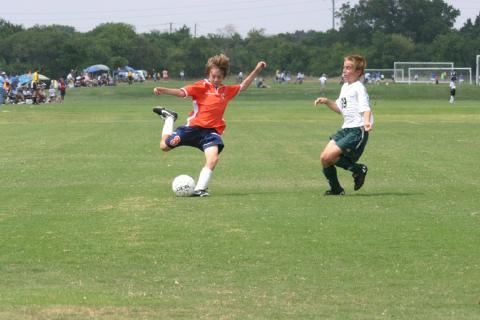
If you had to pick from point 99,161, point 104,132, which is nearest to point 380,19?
point 104,132

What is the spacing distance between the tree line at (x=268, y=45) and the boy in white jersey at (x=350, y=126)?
109224 mm

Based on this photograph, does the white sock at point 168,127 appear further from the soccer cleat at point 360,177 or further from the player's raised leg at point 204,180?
the soccer cleat at point 360,177

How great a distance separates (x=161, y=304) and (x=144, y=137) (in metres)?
24.1

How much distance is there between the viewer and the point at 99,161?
2231cm

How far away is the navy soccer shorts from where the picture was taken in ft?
51.8

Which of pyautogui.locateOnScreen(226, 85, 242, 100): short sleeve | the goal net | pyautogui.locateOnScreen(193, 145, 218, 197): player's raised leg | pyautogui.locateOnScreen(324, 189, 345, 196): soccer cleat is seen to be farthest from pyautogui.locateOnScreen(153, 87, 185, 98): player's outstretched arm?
the goal net

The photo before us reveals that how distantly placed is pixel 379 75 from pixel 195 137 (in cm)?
10729

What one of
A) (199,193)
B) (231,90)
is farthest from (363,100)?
(199,193)

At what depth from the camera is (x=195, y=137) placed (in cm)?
1582

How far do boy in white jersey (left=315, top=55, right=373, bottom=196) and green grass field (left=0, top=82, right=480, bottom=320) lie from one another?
51 cm

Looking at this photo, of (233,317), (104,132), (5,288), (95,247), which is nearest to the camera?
(233,317)

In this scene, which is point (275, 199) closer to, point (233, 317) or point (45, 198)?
point (45, 198)

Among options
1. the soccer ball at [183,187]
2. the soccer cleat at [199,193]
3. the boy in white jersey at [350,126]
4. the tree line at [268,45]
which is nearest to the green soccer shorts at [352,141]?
the boy in white jersey at [350,126]

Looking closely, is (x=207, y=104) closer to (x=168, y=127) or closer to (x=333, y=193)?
(x=168, y=127)
